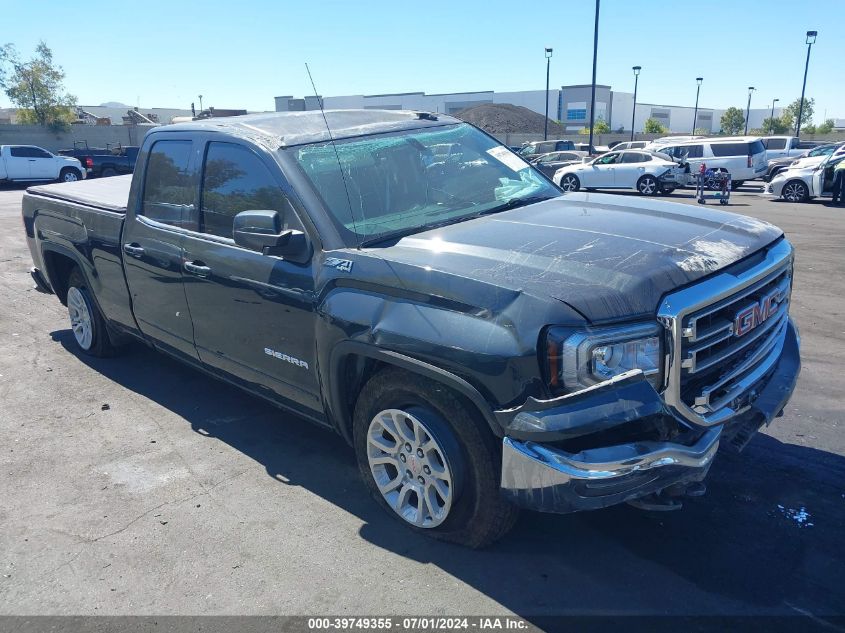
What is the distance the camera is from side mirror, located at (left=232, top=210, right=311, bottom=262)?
3592 millimetres

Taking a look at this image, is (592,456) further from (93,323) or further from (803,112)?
(803,112)

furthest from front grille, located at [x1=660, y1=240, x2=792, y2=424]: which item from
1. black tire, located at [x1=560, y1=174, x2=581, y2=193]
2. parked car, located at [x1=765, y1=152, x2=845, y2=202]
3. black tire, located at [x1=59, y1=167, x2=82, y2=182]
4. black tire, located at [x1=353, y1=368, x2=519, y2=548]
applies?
black tire, located at [x1=59, y1=167, x2=82, y2=182]

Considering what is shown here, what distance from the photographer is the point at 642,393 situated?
2703 mm

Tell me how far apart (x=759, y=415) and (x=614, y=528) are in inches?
34.8

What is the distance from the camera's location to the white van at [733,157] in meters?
24.7

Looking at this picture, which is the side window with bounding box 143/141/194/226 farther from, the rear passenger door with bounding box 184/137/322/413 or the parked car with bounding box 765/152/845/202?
the parked car with bounding box 765/152/845/202

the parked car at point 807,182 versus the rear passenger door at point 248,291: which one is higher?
the rear passenger door at point 248,291

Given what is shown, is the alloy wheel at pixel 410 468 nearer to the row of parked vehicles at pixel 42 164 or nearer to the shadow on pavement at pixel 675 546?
the shadow on pavement at pixel 675 546

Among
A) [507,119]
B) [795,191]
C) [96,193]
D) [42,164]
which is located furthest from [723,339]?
[507,119]

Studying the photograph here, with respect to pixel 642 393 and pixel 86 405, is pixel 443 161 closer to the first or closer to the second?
pixel 642 393

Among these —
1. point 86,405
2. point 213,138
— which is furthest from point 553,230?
point 86,405

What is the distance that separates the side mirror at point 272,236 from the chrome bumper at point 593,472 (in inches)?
60.0

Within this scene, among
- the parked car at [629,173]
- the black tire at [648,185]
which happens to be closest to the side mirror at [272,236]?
the parked car at [629,173]

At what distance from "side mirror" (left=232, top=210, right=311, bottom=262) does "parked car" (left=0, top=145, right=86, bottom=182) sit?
1081 inches
